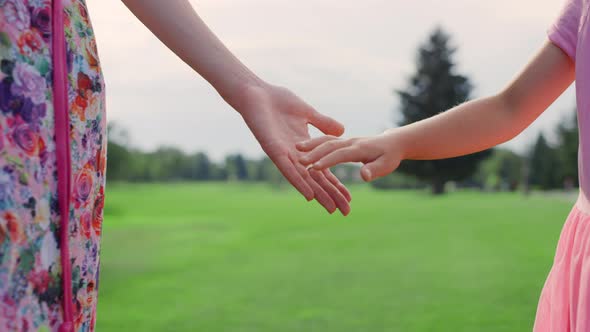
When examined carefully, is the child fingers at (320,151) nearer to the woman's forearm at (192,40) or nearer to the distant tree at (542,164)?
the woman's forearm at (192,40)

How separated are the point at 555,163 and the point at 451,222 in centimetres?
2416

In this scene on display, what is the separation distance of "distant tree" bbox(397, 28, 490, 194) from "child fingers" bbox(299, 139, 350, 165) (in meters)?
28.2

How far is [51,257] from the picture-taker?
1113mm

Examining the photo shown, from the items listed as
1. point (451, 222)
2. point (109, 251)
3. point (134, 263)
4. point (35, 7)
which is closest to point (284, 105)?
point (35, 7)

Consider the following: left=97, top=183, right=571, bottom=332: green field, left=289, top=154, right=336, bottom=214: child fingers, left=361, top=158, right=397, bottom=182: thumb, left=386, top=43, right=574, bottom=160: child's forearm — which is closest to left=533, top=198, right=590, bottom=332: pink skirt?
left=386, top=43, right=574, bottom=160: child's forearm

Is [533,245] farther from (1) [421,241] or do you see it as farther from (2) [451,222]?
(2) [451,222]

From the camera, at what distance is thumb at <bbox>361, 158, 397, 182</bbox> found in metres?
1.65

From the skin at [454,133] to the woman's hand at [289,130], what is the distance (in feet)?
0.16

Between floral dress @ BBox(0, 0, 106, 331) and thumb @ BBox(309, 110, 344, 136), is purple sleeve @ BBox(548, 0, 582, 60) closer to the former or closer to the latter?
thumb @ BBox(309, 110, 344, 136)

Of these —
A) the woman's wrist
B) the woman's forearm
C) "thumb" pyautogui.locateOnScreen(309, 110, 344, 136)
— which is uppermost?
the woman's forearm

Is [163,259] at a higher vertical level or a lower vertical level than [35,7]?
lower

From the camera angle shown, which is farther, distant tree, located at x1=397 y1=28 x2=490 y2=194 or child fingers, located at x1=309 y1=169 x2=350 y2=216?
distant tree, located at x1=397 y1=28 x2=490 y2=194

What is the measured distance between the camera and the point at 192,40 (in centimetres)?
158

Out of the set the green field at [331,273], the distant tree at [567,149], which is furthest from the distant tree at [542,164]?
the green field at [331,273]
